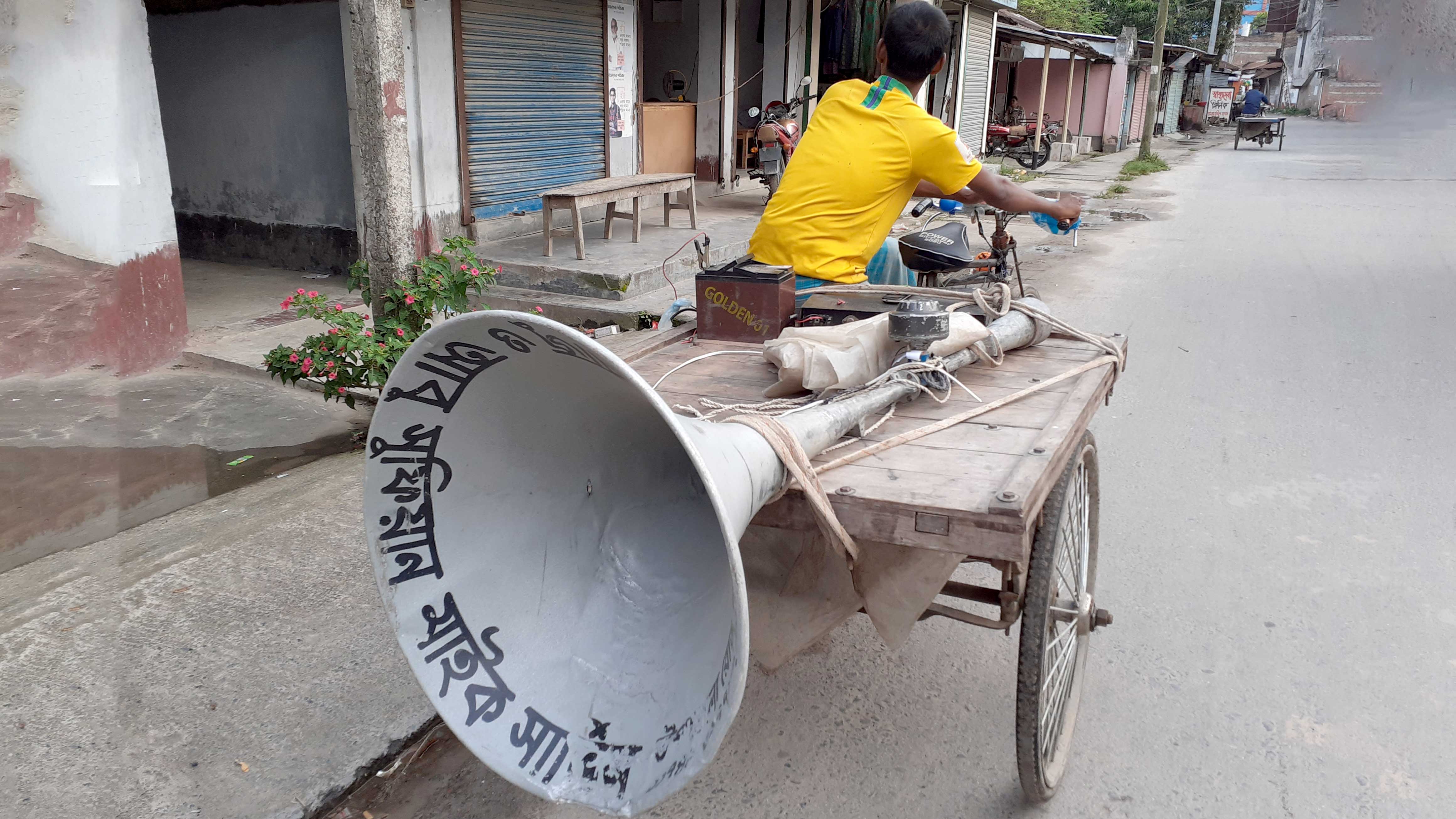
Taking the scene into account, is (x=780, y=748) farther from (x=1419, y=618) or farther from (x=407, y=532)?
(x=1419, y=618)

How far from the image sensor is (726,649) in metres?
1.65

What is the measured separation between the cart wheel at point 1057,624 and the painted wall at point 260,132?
6.60 m

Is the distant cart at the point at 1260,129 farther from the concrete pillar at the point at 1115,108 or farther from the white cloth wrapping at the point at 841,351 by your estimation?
the white cloth wrapping at the point at 841,351

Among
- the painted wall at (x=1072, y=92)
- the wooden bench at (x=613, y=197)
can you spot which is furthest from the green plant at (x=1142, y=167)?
the wooden bench at (x=613, y=197)

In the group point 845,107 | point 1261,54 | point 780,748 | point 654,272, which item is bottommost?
point 780,748

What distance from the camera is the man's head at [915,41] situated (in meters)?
3.41

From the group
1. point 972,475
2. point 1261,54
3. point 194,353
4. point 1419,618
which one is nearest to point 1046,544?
point 972,475

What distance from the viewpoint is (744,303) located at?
3020 mm

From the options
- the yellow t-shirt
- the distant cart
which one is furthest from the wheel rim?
the distant cart

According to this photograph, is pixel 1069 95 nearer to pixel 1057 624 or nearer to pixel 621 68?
pixel 621 68

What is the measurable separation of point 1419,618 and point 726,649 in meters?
2.77

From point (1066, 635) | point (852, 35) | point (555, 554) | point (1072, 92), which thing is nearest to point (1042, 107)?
point (1072, 92)

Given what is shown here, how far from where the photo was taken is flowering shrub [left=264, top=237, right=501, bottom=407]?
15.2 ft

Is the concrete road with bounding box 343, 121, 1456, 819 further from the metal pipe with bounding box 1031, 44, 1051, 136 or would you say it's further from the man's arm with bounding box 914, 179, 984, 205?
the metal pipe with bounding box 1031, 44, 1051, 136
